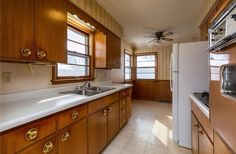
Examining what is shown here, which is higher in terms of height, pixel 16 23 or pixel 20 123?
pixel 16 23

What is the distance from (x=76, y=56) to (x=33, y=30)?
49.7 inches

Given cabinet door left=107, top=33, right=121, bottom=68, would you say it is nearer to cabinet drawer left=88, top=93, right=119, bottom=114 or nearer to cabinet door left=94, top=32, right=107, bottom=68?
cabinet door left=94, top=32, right=107, bottom=68

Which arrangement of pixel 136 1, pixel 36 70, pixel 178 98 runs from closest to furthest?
pixel 36 70, pixel 178 98, pixel 136 1

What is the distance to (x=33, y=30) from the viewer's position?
1.19 meters

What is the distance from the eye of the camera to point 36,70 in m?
1.57

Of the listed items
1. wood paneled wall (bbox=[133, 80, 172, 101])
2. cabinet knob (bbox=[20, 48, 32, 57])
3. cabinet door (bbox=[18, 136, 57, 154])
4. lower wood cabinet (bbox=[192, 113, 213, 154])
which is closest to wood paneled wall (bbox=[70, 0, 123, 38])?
cabinet knob (bbox=[20, 48, 32, 57])

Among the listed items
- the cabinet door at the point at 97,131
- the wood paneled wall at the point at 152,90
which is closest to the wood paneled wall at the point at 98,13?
the cabinet door at the point at 97,131

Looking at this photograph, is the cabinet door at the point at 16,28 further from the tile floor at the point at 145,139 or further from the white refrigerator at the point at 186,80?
the white refrigerator at the point at 186,80

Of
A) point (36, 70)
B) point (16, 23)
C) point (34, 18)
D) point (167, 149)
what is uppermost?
point (34, 18)

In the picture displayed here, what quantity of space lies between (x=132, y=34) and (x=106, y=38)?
183 centimetres

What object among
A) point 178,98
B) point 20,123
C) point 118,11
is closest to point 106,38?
point 118,11

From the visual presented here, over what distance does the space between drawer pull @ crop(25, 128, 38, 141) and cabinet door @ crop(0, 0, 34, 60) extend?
598 mm

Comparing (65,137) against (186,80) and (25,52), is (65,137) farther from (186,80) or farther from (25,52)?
(186,80)

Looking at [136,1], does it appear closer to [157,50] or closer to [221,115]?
[221,115]
